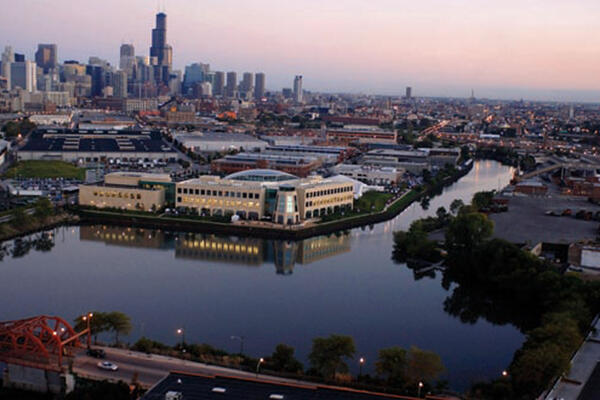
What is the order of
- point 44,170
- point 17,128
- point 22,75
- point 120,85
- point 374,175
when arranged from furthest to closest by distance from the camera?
point 22,75 < point 120,85 < point 17,128 < point 374,175 < point 44,170

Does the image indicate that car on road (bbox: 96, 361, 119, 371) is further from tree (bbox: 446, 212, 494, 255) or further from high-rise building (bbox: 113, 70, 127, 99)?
high-rise building (bbox: 113, 70, 127, 99)

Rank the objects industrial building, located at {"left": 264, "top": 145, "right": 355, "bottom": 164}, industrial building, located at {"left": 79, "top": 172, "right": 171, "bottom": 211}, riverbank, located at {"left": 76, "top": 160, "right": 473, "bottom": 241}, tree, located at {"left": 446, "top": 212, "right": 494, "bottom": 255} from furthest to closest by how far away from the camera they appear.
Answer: industrial building, located at {"left": 264, "top": 145, "right": 355, "bottom": 164} < industrial building, located at {"left": 79, "top": 172, "right": 171, "bottom": 211} < riverbank, located at {"left": 76, "top": 160, "right": 473, "bottom": 241} < tree, located at {"left": 446, "top": 212, "right": 494, "bottom": 255}

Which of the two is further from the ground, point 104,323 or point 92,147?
point 92,147

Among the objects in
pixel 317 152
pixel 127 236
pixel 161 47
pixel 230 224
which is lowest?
pixel 127 236

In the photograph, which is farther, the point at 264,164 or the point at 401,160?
the point at 401,160

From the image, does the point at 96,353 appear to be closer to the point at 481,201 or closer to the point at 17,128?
the point at 481,201

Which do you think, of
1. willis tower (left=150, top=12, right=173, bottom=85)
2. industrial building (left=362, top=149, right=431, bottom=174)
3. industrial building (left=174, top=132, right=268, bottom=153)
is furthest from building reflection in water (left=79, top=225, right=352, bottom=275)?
willis tower (left=150, top=12, right=173, bottom=85)

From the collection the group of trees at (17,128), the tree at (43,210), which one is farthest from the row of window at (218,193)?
the group of trees at (17,128)

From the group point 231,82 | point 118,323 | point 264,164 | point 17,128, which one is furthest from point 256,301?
point 231,82
